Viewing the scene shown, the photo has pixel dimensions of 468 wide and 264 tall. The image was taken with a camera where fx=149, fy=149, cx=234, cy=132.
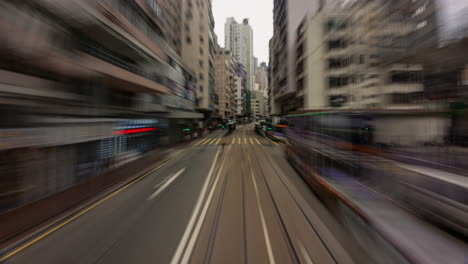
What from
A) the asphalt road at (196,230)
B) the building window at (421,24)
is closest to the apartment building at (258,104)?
the building window at (421,24)

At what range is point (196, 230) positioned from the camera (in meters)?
3.48

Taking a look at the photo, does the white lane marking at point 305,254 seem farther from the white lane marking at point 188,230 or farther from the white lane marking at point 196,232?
the white lane marking at point 188,230

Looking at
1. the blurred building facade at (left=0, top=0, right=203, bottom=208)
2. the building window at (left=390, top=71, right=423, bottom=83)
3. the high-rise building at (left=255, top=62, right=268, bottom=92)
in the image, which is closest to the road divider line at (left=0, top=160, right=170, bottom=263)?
the blurred building facade at (left=0, top=0, right=203, bottom=208)

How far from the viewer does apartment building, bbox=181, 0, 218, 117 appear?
24.9m

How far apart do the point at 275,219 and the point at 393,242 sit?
2.18 metres

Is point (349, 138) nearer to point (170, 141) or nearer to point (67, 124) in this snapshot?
point (67, 124)

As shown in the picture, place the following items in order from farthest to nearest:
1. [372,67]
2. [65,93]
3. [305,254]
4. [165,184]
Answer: [165,184]
[65,93]
[372,67]
[305,254]

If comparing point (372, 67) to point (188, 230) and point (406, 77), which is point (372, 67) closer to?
point (406, 77)

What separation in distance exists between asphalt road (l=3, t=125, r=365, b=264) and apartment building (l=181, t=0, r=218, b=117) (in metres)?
24.7

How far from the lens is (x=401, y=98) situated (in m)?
4.73

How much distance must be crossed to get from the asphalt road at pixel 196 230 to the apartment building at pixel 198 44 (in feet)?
81.0

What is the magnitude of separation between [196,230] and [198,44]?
31.1 meters

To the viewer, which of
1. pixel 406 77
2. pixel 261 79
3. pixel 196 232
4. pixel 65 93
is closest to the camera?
pixel 196 232

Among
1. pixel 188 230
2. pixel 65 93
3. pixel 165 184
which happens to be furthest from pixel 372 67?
pixel 65 93
